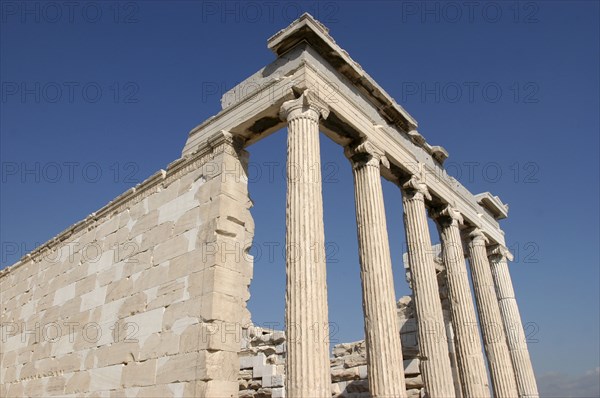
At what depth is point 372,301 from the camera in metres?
9.79

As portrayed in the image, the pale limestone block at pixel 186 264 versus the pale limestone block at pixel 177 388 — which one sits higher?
the pale limestone block at pixel 186 264

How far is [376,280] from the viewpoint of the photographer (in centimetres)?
990

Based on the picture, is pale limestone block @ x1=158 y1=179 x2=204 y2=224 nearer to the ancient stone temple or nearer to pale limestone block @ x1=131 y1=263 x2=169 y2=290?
the ancient stone temple

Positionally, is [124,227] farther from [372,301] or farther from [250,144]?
[372,301]

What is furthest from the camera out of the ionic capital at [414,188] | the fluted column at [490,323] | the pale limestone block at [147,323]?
the fluted column at [490,323]

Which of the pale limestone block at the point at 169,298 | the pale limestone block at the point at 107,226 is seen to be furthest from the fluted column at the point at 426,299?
the pale limestone block at the point at 107,226

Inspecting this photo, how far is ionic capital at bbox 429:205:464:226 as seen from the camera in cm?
1436

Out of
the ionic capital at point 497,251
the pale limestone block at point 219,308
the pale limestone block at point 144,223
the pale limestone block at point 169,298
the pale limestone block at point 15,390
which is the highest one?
the ionic capital at point 497,251

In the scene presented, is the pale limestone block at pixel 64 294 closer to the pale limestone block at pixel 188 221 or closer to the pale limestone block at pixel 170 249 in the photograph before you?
the pale limestone block at pixel 170 249

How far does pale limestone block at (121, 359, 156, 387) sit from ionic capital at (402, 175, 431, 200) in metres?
7.69

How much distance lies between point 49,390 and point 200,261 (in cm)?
619

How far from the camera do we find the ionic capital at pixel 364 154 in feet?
36.1

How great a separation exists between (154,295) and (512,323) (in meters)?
12.7

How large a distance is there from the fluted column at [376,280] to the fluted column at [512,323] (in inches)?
339
